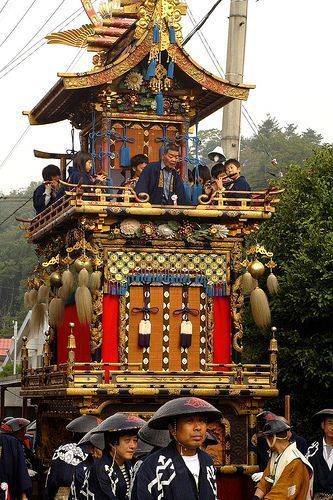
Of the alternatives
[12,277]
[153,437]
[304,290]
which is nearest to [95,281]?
[304,290]

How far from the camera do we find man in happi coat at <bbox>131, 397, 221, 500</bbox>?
33.1 feet

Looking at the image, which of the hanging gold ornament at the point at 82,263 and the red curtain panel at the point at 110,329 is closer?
the hanging gold ornament at the point at 82,263

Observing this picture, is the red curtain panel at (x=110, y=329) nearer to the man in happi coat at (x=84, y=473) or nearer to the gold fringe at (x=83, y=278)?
the gold fringe at (x=83, y=278)

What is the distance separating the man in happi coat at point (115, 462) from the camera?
11.5 meters

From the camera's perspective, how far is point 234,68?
2788cm

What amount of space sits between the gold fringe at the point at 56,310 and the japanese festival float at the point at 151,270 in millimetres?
27

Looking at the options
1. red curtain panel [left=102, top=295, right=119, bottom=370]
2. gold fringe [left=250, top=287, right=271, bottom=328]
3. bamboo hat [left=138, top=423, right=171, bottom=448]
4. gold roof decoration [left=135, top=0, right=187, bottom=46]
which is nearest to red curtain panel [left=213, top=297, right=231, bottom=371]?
gold fringe [left=250, top=287, right=271, bottom=328]

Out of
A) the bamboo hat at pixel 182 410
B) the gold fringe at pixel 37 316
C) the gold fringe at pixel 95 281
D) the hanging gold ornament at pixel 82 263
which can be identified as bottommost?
the bamboo hat at pixel 182 410

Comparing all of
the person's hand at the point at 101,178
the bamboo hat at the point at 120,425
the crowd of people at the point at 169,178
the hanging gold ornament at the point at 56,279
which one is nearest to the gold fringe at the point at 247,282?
the crowd of people at the point at 169,178

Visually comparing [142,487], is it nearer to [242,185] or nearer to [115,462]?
[115,462]

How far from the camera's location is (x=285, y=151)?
7912 cm

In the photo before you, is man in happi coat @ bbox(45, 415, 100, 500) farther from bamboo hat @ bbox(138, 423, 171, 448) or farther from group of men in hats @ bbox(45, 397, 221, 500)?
bamboo hat @ bbox(138, 423, 171, 448)

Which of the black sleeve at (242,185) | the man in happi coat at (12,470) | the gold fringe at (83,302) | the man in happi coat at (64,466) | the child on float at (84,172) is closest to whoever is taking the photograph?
the man in happi coat at (64,466)

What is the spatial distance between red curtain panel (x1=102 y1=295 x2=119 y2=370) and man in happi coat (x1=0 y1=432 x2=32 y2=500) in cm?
694
